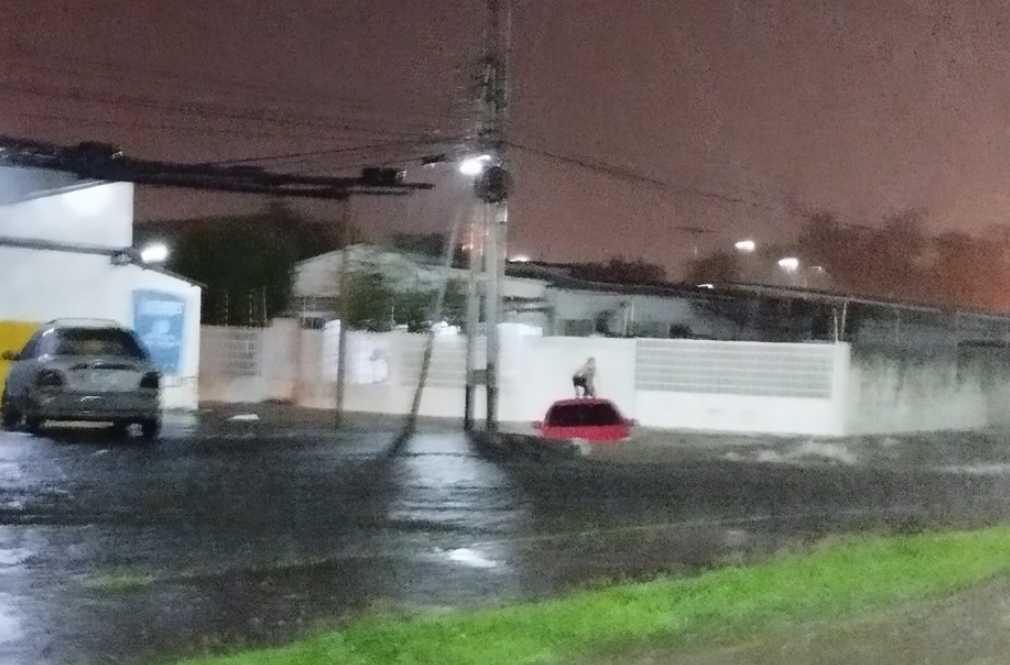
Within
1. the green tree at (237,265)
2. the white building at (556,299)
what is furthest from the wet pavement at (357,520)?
the green tree at (237,265)

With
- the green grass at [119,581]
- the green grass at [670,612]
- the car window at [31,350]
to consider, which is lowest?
the green grass at [119,581]

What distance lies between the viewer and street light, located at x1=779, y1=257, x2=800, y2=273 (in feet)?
204

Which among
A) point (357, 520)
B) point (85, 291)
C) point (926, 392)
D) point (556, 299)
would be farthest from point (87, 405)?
point (556, 299)

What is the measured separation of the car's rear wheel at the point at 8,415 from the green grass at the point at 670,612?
11751mm

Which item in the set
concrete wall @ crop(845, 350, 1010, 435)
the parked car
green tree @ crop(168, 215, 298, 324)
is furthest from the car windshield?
green tree @ crop(168, 215, 298, 324)

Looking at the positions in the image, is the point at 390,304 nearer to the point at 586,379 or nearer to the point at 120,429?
the point at 586,379

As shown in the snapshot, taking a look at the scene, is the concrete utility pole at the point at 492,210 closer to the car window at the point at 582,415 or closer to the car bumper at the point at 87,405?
the car window at the point at 582,415

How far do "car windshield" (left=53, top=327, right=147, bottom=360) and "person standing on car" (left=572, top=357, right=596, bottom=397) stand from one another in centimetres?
820

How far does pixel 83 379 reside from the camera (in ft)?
52.9

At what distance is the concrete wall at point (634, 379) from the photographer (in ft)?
71.3

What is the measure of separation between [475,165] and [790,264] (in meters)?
43.1

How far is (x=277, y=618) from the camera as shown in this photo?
702 centimetres

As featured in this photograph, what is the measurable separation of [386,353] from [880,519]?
48.8 feet

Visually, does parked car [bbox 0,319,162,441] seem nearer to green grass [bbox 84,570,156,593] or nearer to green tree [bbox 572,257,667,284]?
green grass [bbox 84,570,156,593]
